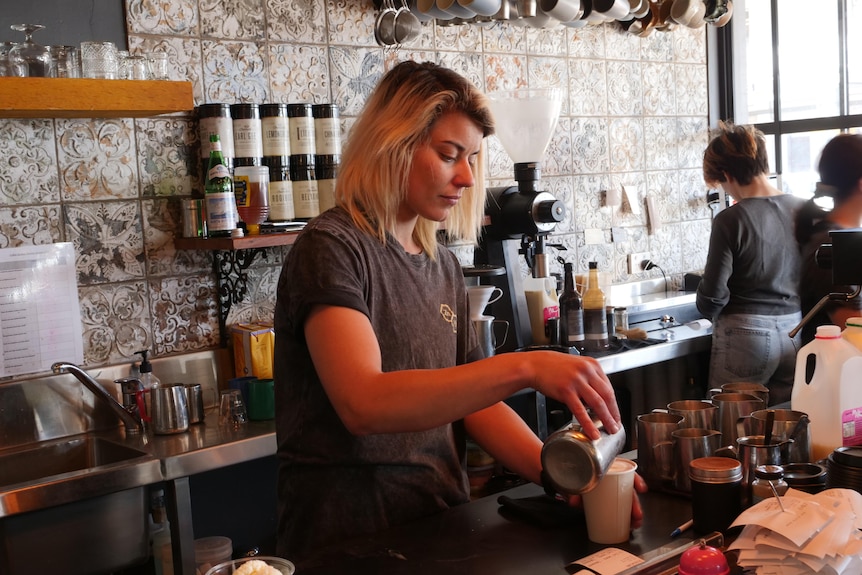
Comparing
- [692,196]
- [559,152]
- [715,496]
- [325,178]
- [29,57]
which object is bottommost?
[715,496]

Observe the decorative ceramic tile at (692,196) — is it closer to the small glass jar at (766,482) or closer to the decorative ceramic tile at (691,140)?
the decorative ceramic tile at (691,140)

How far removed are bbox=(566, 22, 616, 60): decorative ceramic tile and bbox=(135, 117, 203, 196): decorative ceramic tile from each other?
6.49 feet

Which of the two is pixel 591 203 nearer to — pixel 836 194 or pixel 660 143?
pixel 660 143

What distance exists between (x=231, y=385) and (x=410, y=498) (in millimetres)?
1407

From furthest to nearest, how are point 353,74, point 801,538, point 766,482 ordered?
1. point 353,74
2. point 766,482
3. point 801,538

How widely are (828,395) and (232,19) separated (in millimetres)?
2286

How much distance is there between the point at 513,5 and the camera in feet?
11.5

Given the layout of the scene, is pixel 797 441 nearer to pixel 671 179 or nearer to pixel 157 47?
pixel 157 47

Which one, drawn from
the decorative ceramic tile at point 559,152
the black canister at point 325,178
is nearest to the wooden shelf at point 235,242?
the black canister at point 325,178

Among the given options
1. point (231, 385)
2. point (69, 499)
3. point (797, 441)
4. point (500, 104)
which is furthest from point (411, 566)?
point (500, 104)

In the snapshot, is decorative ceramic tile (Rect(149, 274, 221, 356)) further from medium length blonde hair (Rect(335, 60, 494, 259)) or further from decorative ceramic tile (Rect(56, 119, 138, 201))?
medium length blonde hair (Rect(335, 60, 494, 259))

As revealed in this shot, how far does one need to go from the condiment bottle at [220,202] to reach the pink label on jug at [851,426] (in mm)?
1849

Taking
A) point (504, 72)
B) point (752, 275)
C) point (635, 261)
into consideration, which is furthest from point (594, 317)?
point (504, 72)

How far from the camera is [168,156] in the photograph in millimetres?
3012
